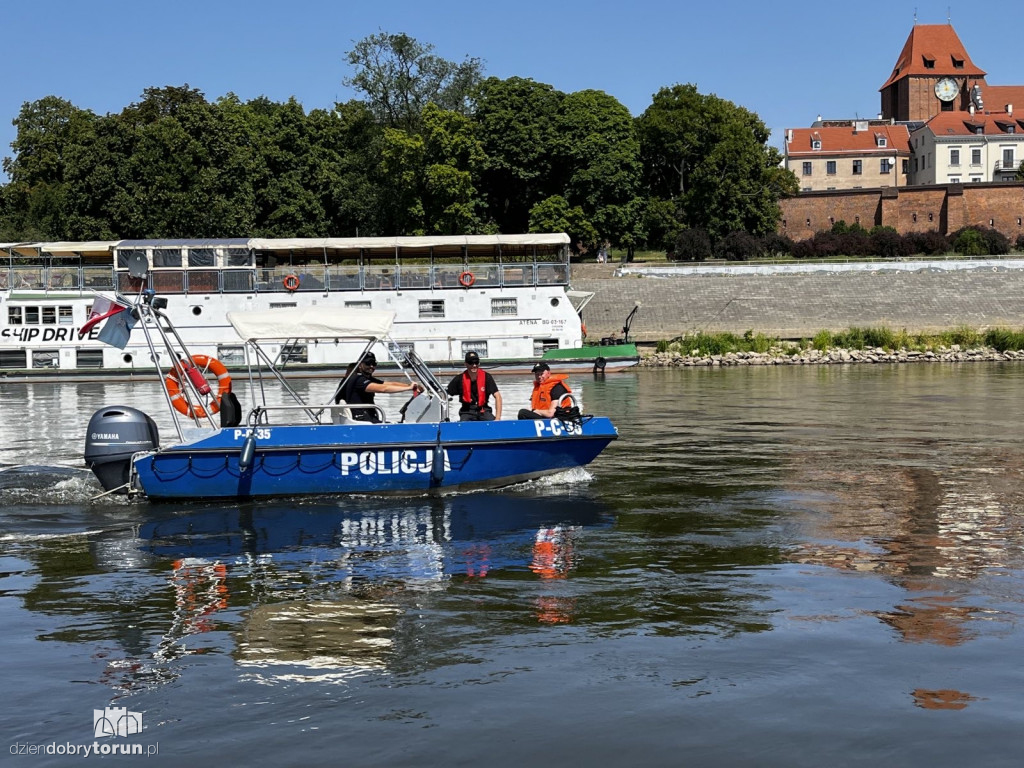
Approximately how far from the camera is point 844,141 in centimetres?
10950

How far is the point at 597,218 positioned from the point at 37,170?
38.0 meters

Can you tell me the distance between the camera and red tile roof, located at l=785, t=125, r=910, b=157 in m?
109

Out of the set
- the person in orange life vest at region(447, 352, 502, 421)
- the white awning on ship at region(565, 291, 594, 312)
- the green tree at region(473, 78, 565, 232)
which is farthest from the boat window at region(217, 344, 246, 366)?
the green tree at region(473, 78, 565, 232)

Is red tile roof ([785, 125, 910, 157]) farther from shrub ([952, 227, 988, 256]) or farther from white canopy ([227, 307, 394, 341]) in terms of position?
white canopy ([227, 307, 394, 341])

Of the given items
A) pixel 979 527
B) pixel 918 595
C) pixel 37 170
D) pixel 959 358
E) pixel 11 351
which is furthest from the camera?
pixel 37 170

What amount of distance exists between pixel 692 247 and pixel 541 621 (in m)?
63.3

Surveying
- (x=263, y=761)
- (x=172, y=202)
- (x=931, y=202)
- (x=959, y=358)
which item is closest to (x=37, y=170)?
(x=172, y=202)

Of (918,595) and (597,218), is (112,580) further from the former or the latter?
(597,218)

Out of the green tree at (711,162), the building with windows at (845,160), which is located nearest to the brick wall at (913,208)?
the green tree at (711,162)

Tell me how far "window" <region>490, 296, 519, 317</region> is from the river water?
24304mm

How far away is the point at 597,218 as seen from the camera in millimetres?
68562

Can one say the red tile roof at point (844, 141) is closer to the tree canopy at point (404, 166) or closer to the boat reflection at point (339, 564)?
the tree canopy at point (404, 166)

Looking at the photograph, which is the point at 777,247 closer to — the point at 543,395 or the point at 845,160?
the point at 845,160

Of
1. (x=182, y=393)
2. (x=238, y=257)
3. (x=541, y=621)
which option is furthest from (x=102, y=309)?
(x=238, y=257)
